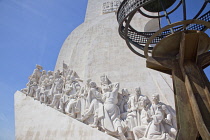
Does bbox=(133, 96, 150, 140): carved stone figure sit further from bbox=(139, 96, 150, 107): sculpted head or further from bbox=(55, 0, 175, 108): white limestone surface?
bbox=(55, 0, 175, 108): white limestone surface

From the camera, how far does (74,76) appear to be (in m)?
7.34

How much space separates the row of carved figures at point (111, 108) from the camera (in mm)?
4746

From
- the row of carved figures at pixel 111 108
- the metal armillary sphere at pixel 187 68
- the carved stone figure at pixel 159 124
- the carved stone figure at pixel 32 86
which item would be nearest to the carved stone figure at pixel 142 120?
the row of carved figures at pixel 111 108

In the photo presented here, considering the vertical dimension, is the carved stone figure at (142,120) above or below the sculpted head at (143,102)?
below

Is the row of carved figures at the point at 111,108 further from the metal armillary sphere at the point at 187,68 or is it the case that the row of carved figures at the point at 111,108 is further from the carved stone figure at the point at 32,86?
the metal armillary sphere at the point at 187,68

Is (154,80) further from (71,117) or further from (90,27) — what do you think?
(90,27)

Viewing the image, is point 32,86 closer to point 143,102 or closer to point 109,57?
point 109,57

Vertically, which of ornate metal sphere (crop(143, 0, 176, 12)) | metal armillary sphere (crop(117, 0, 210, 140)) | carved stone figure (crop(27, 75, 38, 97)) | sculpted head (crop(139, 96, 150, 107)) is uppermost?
carved stone figure (crop(27, 75, 38, 97))

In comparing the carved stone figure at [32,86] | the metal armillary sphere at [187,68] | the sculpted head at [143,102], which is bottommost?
the metal armillary sphere at [187,68]

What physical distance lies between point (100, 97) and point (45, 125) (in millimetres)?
1782

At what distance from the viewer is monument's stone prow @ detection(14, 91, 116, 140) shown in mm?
5125

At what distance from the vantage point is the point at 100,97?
579cm

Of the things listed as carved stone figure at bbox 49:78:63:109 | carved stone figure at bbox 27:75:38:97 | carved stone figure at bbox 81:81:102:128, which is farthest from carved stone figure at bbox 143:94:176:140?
carved stone figure at bbox 27:75:38:97

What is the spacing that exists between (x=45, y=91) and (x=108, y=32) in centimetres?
372
